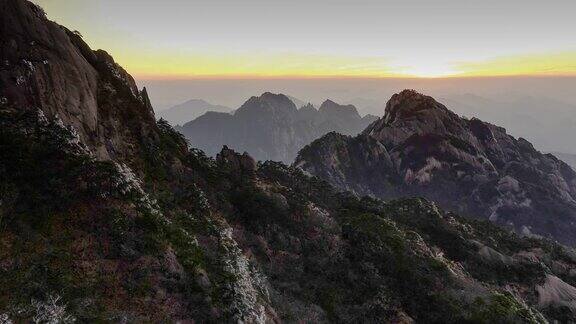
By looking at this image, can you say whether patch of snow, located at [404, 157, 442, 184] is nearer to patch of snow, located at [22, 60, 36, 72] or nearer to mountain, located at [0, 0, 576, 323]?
mountain, located at [0, 0, 576, 323]

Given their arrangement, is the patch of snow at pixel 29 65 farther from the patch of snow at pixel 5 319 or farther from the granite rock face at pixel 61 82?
the patch of snow at pixel 5 319

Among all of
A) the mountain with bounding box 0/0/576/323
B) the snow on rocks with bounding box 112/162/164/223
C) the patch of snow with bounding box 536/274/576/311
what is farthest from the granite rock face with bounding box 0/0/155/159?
the patch of snow with bounding box 536/274/576/311

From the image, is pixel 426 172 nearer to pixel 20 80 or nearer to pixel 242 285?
pixel 242 285

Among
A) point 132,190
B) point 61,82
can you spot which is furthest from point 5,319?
point 61,82

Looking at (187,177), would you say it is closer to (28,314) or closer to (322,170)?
(28,314)

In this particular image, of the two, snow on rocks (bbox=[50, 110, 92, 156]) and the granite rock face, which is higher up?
the granite rock face

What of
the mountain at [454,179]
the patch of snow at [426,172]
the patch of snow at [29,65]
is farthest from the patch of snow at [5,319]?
→ the patch of snow at [426,172]

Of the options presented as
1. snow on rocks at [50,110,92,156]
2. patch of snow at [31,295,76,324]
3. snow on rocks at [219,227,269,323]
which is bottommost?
snow on rocks at [219,227,269,323]

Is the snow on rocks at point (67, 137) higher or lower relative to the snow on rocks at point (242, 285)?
higher
